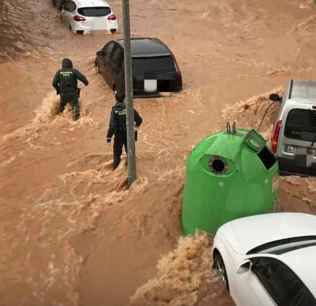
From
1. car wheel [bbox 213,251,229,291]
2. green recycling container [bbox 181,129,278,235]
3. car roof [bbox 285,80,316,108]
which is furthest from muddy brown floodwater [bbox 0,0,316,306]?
car roof [bbox 285,80,316,108]

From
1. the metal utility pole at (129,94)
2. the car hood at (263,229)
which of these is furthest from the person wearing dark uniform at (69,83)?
the car hood at (263,229)

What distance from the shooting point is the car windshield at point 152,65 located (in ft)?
47.5

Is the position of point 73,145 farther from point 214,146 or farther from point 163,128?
point 214,146

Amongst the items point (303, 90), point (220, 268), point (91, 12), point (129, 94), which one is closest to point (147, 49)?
point (303, 90)

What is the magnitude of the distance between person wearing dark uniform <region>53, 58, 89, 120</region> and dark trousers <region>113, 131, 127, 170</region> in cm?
285

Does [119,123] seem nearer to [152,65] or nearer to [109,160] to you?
[109,160]

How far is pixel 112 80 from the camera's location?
49.1ft

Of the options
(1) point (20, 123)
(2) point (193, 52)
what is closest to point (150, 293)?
(1) point (20, 123)

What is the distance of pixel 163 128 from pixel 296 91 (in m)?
3.52

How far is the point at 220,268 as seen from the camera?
25.0ft

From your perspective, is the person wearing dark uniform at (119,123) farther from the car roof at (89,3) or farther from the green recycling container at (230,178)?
the car roof at (89,3)

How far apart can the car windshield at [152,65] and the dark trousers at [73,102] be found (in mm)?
1760

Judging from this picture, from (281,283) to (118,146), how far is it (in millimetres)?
5241

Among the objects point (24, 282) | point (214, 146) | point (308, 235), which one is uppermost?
point (214, 146)
